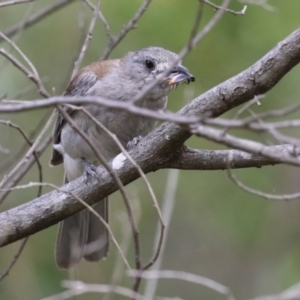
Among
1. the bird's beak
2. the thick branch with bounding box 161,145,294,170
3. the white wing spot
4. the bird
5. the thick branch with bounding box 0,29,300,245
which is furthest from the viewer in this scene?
the bird

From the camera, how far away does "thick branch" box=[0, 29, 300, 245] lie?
2.92 m

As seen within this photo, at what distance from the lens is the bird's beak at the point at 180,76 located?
3.93 metres

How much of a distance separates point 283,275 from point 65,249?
5.93 ft

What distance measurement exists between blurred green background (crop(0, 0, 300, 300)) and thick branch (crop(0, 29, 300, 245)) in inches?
76.2

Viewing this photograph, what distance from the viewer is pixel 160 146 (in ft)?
11.4

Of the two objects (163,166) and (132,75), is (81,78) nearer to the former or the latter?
(132,75)

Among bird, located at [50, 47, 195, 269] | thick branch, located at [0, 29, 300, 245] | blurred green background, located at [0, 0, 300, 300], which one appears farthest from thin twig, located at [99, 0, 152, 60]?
thick branch, located at [0, 29, 300, 245]

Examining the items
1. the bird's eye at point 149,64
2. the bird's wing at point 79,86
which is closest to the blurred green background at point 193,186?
the bird's wing at point 79,86

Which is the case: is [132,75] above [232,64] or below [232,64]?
below

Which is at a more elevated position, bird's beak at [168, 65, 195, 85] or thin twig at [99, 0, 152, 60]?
thin twig at [99, 0, 152, 60]

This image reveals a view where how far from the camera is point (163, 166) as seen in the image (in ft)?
11.7

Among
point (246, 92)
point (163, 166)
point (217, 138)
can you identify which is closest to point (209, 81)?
point (163, 166)

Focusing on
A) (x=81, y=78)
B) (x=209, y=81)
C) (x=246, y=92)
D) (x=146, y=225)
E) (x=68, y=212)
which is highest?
(x=209, y=81)

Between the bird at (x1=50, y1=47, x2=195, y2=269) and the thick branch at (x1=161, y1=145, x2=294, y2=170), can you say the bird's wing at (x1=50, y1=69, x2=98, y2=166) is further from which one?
the thick branch at (x1=161, y1=145, x2=294, y2=170)
